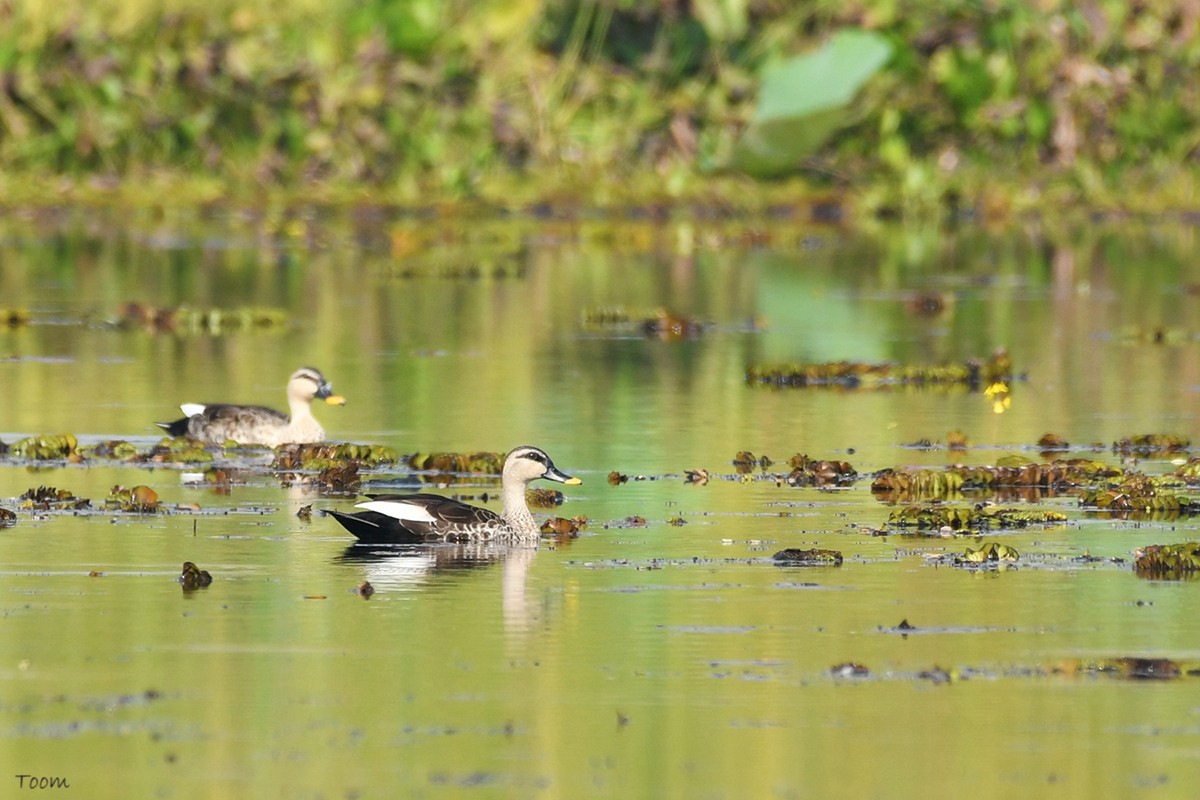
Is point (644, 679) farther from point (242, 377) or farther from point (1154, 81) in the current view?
point (1154, 81)

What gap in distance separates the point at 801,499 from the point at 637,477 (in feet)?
4.32

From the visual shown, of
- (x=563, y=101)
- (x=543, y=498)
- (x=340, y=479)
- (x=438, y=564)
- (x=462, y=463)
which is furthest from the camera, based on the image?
(x=563, y=101)

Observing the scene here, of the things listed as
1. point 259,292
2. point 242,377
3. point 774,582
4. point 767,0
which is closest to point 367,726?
point 774,582

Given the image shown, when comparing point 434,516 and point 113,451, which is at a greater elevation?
point 113,451

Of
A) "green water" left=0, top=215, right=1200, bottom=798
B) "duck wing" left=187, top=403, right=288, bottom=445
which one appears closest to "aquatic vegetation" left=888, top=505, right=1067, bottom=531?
"green water" left=0, top=215, right=1200, bottom=798

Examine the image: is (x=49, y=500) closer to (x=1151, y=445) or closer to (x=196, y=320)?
(x=1151, y=445)

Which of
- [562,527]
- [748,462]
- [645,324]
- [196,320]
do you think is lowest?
[562,527]

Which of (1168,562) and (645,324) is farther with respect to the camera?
(645,324)

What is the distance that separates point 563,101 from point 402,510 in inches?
1263

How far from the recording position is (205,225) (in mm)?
44656

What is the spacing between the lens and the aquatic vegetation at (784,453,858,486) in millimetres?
17172

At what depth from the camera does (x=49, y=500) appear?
1605 cm
